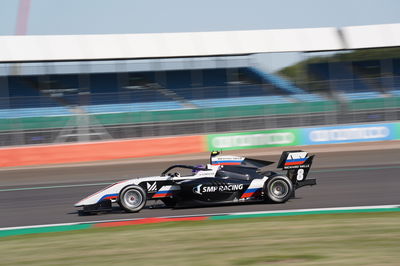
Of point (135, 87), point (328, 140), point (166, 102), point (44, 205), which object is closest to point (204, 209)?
point (44, 205)

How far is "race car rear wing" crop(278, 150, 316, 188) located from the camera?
9196mm

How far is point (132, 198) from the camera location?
908cm

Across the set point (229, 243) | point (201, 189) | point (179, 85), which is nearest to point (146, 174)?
point (201, 189)

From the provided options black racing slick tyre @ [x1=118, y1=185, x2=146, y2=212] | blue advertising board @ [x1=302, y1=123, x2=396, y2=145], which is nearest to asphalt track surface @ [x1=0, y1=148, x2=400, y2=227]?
black racing slick tyre @ [x1=118, y1=185, x2=146, y2=212]

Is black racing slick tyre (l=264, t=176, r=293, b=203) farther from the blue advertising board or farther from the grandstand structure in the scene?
the blue advertising board

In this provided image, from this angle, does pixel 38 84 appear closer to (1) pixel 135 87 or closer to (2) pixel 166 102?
(1) pixel 135 87

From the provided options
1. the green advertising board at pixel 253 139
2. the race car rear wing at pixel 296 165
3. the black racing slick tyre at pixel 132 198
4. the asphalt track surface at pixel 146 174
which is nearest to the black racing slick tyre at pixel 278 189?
the asphalt track surface at pixel 146 174

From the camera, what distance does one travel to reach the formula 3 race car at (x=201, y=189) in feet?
29.4

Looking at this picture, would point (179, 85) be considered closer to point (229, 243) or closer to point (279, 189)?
point (279, 189)

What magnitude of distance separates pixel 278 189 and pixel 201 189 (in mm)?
1305

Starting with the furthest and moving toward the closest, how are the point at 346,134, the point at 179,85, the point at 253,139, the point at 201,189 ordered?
the point at 179,85 < the point at 346,134 < the point at 253,139 < the point at 201,189

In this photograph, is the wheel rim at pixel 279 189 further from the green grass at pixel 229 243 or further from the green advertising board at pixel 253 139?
the green advertising board at pixel 253 139

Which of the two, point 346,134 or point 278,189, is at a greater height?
point 346,134

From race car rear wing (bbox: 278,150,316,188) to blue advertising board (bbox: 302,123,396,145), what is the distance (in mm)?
11779
